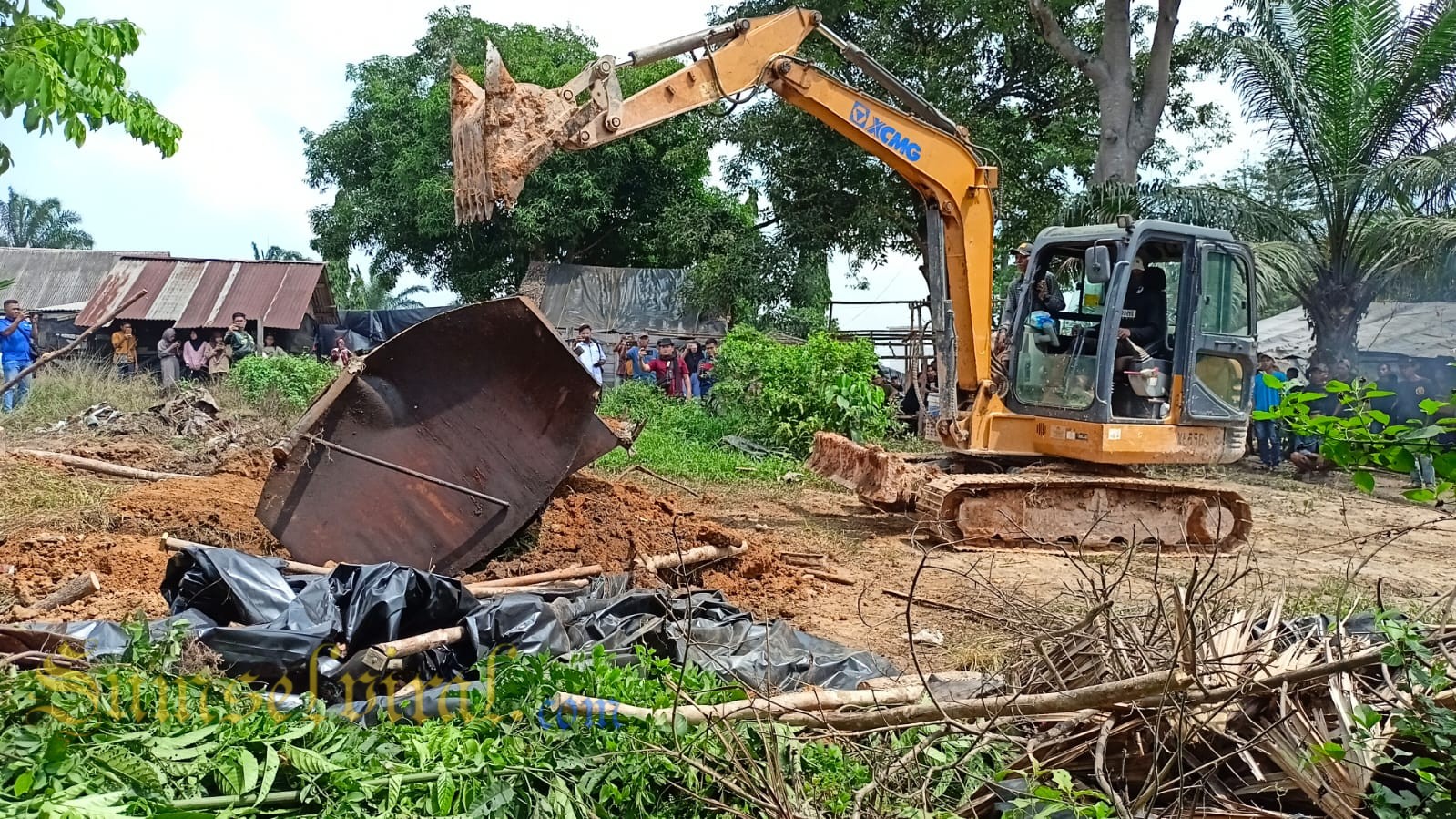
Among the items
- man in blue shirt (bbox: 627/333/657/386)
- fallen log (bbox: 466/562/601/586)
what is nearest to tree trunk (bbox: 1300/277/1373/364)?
man in blue shirt (bbox: 627/333/657/386)

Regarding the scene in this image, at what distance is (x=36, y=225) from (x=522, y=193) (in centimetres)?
4296

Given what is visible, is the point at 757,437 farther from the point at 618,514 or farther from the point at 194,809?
the point at 194,809

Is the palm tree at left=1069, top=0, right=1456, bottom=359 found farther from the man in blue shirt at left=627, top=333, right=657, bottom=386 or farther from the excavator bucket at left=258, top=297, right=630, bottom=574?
the excavator bucket at left=258, top=297, right=630, bottom=574

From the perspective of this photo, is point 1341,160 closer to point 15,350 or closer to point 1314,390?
point 1314,390

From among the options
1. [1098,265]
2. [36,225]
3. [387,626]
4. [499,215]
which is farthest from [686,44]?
[36,225]

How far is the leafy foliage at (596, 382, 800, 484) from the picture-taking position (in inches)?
476

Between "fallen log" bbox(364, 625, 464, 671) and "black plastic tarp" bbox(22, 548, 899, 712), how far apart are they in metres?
0.05

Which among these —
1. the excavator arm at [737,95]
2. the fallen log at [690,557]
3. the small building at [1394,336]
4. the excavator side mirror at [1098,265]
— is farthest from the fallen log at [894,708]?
the small building at [1394,336]

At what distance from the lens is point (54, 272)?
98.2ft

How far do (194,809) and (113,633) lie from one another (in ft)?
5.96

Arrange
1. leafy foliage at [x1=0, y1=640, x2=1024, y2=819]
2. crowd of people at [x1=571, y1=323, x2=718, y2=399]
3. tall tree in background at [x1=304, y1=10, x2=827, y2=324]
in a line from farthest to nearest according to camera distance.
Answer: tall tree in background at [x1=304, y1=10, x2=827, y2=324] → crowd of people at [x1=571, y1=323, x2=718, y2=399] → leafy foliage at [x1=0, y1=640, x2=1024, y2=819]

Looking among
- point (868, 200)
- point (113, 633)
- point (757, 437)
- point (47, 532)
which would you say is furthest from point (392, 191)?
point (113, 633)

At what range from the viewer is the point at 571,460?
6562 millimetres

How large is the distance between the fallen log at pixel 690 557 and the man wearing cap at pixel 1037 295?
3.65 meters
